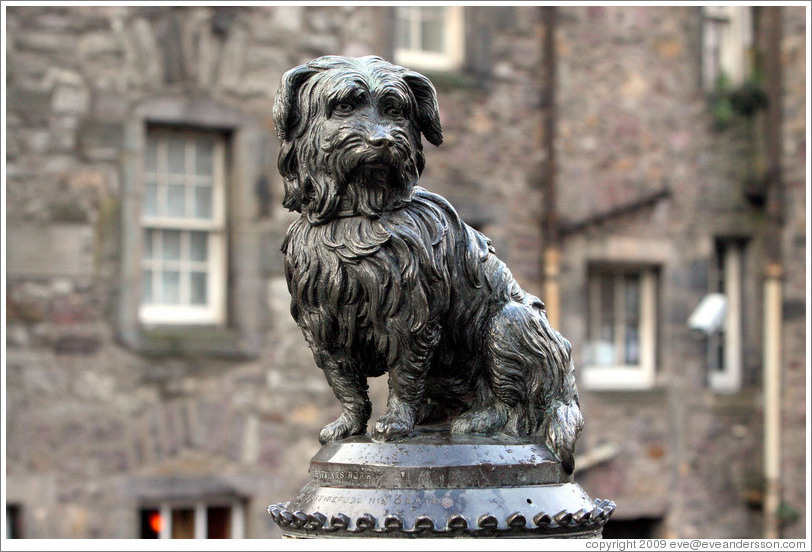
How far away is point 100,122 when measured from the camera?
10.6 meters

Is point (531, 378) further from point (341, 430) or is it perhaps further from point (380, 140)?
point (380, 140)

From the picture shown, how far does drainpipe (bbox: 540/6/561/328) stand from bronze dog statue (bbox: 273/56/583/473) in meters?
8.97

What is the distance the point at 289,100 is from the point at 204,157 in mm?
7933

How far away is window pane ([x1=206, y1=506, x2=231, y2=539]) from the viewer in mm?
11062

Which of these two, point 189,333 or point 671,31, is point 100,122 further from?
point 671,31

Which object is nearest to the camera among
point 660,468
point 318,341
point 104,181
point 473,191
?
point 318,341

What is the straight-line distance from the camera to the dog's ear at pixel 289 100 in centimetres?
349

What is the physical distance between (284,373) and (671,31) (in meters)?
5.77

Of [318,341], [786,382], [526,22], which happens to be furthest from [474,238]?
[786,382]

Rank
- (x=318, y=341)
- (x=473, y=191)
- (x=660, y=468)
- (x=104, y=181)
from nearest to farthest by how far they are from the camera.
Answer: (x=318, y=341) → (x=104, y=181) → (x=473, y=191) → (x=660, y=468)

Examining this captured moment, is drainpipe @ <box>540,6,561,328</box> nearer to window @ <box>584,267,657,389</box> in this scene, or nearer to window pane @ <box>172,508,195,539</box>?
window @ <box>584,267,657,389</box>

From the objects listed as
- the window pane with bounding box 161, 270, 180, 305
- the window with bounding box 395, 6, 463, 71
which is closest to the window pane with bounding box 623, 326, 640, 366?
the window with bounding box 395, 6, 463, 71

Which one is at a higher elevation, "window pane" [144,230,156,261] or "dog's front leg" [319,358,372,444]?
"window pane" [144,230,156,261]

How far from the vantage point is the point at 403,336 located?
11.4ft
